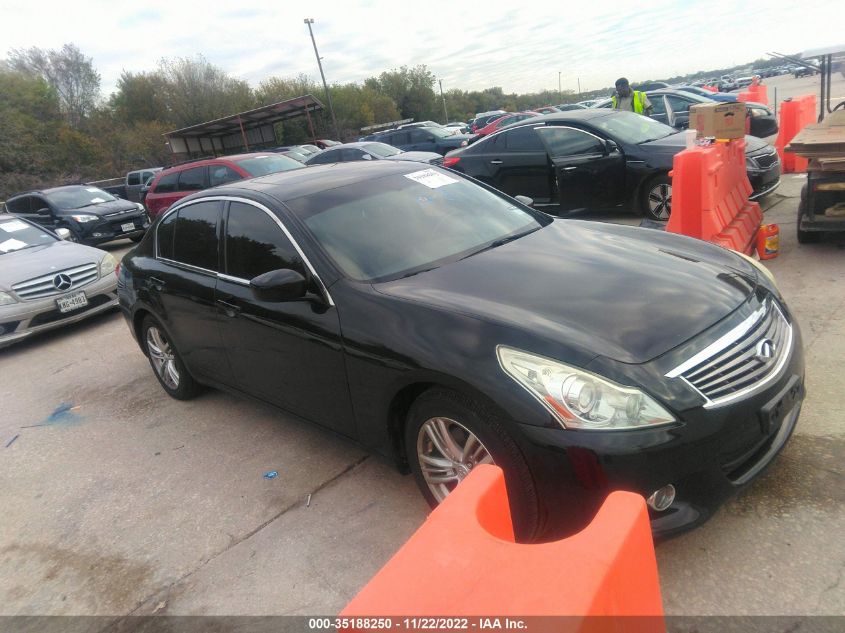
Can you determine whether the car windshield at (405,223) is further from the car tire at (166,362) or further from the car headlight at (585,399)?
the car tire at (166,362)

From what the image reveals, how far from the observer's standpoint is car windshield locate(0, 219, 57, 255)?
8.14m

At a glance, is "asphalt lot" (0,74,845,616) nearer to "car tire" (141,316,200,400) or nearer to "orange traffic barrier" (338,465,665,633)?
"car tire" (141,316,200,400)

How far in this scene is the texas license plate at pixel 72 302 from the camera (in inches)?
284

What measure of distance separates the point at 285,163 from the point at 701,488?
35.1ft

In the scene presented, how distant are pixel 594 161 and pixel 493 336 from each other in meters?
6.35

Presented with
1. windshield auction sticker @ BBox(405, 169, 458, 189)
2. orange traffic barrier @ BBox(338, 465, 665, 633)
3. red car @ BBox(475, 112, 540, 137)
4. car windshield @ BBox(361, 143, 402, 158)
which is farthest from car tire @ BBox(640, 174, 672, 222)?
red car @ BBox(475, 112, 540, 137)

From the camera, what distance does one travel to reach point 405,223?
3553 millimetres

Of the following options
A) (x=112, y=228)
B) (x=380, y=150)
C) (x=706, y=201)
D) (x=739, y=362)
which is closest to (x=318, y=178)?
(x=739, y=362)

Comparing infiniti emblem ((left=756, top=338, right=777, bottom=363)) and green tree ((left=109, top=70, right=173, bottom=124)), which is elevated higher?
green tree ((left=109, top=70, right=173, bottom=124))

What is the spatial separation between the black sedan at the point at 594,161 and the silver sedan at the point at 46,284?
557 centimetres

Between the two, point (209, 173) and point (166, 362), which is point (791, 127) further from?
point (166, 362)

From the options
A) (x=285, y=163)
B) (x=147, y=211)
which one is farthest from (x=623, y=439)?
(x=147, y=211)

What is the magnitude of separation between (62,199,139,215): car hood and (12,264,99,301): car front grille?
19.7 ft

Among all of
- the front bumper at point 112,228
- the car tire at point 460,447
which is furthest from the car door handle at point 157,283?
the front bumper at point 112,228
